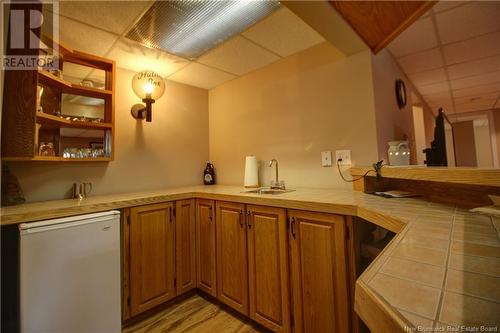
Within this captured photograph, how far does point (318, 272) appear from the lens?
122 centimetres

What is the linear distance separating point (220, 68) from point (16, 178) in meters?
1.82

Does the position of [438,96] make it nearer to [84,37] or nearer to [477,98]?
[477,98]

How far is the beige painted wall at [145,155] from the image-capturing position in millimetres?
1683

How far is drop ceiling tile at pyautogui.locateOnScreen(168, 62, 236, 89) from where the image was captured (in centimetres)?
221

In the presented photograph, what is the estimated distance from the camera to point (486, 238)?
23.3 inches

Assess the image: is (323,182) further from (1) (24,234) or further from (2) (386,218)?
(1) (24,234)

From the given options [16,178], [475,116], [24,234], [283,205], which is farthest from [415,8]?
[475,116]

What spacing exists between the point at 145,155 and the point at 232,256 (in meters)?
1.33

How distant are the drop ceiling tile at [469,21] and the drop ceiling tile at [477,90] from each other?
1.84 metres

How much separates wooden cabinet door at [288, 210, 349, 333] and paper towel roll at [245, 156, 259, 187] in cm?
84

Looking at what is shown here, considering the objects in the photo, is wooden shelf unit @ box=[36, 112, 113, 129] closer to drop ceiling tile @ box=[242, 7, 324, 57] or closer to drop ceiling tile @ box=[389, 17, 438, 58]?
drop ceiling tile @ box=[242, 7, 324, 57]

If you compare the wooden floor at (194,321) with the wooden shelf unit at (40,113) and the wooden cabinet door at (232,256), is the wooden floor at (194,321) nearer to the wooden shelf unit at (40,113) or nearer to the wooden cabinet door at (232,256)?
the wooden cabinet door at (232,256)

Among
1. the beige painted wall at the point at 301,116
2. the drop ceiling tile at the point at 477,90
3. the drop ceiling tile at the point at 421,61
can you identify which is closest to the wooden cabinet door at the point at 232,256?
the beige painted wall at the point at 301,116

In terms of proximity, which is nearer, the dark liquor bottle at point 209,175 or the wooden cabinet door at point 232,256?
the wooden cabinet door at point 232,256
